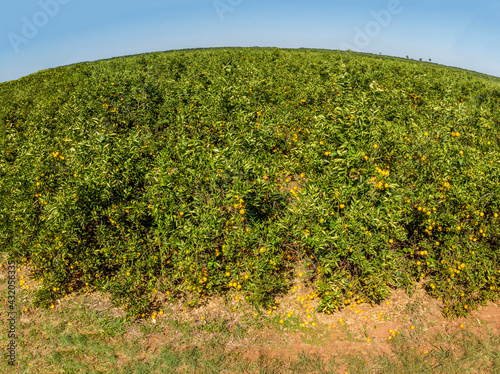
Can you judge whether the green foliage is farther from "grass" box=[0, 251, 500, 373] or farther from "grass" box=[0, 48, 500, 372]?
"grass" box=[0, 251, 500, 373]

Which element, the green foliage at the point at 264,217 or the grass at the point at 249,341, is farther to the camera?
the green foliage at the point at 264,217

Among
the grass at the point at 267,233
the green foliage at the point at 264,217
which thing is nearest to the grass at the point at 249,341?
the grass at the point at 267,233

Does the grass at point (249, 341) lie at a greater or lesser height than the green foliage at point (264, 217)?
lesser

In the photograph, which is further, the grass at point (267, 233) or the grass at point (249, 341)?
the grass at point (267, 233)

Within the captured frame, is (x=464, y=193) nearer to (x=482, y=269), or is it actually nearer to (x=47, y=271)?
(x=482, y=269)

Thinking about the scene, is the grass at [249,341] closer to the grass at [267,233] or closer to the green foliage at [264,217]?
the grass at [267,233]

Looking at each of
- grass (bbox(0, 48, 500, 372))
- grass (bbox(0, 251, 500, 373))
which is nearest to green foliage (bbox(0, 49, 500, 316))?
grass (bbox(0, 48, 500, 372))

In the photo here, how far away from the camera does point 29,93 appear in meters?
22.4

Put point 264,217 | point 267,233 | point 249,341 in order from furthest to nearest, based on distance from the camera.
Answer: point 264,217
point 267,233
point 249,341

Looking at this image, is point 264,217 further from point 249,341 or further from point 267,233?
point 249,341

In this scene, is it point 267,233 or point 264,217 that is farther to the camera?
point 264,217

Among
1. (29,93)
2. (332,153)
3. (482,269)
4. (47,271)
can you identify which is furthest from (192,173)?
(29,93)

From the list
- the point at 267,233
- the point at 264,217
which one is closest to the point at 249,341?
the point at 267,233

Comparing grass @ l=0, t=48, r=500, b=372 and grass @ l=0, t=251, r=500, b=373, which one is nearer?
grass @ l=0, t=251, r=500, b=373
